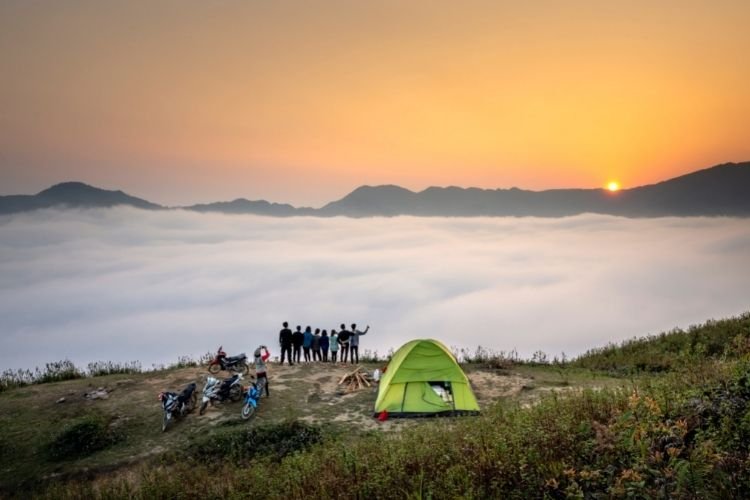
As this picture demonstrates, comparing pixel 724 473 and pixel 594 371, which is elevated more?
pixel 724 473

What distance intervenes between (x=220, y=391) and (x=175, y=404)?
1.76m

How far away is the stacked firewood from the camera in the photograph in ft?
62.4

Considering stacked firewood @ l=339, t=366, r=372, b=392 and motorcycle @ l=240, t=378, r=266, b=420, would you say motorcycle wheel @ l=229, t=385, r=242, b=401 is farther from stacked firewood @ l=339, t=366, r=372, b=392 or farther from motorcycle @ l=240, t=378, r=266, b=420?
stacked firewood @ l=339, t=366, r=372, b=392

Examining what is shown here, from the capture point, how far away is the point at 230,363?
818 inches

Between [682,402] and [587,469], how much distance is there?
2265 mm

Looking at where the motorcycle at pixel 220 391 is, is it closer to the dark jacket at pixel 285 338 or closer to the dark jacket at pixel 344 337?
the dark jacket at pixel 285 338

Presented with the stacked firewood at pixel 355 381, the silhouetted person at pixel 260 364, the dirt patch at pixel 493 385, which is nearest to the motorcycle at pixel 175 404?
the silhouetted person at pixel 260 364

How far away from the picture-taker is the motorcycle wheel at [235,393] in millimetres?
17562

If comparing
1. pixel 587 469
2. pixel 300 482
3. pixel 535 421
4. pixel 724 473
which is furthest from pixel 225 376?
pixel 724 473

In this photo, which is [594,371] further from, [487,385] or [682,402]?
[682,402]

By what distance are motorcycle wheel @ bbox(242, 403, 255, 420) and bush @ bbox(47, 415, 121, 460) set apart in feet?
12.9

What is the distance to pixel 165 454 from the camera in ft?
43.7

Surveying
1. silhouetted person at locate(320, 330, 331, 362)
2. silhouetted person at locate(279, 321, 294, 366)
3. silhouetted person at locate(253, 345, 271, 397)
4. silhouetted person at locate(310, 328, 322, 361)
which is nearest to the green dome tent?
silhouetted person at locate(253, 345, 271, 397)

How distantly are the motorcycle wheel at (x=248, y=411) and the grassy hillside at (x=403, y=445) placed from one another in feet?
1.03
